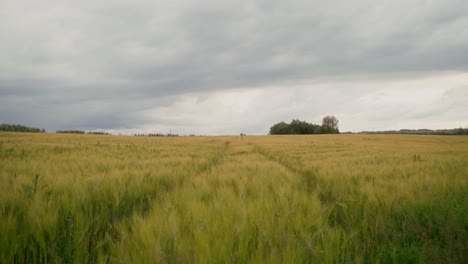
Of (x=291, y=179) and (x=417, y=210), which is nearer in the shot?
(x=417, y=210)

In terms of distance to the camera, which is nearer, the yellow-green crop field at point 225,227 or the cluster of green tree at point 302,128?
the yellow-green crop field at point 225,227

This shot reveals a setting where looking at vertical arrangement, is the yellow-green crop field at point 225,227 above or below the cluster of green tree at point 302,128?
below

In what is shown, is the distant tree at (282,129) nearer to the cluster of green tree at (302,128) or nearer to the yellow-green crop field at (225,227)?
the cluster of green tree at (302,128)

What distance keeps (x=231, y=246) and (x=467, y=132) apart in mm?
111627

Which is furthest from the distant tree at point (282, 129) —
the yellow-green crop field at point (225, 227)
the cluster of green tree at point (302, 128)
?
the yellow-green crop field at point (225, 227)

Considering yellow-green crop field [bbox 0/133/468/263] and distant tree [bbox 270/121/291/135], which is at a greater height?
distant tree [bbox 270/121/291/135]

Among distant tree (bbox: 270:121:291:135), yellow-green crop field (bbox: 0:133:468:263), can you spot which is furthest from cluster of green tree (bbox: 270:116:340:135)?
yellow-green crop field (bbox: 0:133:468:263)

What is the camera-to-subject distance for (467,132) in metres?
82.6

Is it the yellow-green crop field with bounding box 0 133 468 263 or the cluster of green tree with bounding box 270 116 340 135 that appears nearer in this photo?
the yellow-green crop field with bounding box 0 133 468 263

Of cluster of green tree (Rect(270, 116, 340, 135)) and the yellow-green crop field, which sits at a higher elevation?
cluster of green tree (Rect(270, 116, 340, 135))

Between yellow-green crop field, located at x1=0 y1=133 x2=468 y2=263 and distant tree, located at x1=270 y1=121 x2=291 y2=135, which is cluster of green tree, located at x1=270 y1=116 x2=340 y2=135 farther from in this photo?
yellow-green crop field, located at x1=0 y1=133 x2=468 y2=263

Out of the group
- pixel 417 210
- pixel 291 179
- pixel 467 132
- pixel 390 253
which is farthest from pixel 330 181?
pixel 467 132

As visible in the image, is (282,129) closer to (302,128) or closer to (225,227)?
(302,128)

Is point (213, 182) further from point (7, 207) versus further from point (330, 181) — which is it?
point (7, 207)
